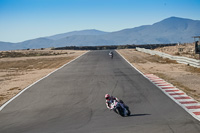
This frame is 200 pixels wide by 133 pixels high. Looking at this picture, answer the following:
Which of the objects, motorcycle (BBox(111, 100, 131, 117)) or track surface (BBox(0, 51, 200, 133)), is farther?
motorcycle (BBox(111, 100, 131, 117))

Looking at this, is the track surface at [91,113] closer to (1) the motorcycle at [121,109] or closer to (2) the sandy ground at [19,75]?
(1) the motorcycle at [121,109]

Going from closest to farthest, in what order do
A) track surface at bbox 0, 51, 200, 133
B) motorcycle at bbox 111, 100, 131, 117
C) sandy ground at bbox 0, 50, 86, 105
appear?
track surface at bbox 0, 51, 200, 133
motorcycle at bbox 111, 100, 131, 117
sandy ground at bbox 0, 50, 86, 105

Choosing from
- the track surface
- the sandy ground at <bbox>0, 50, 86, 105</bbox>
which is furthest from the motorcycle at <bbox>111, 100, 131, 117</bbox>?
the sandy ground at <bbox>0, 50, 86, 105</bbox>

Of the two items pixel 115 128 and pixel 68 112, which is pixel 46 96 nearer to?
pixel 68 112

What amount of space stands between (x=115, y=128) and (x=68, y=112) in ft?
9.34

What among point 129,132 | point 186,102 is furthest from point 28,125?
point 186,102

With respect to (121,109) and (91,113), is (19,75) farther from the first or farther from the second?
(121,109)

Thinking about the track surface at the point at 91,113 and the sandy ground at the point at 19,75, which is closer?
the track surface at the point at 91,113

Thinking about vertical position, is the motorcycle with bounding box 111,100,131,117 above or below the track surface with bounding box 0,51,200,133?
above

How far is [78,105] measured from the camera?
1162 cm

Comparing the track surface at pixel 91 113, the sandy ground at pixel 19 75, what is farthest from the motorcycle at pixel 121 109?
the sandy ground at pixel 19 75

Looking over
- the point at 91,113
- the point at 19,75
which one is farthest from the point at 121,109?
the point at 19,75

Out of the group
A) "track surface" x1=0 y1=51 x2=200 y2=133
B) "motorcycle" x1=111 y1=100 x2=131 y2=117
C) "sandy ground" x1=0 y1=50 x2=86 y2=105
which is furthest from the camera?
"sandy ground" x1=0 y1=50 x2=86 y2=105

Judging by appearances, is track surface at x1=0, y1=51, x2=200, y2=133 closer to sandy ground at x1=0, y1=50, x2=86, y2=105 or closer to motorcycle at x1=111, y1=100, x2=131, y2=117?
motorcycle at x1=111, y1=100, x2=131, y2=117
